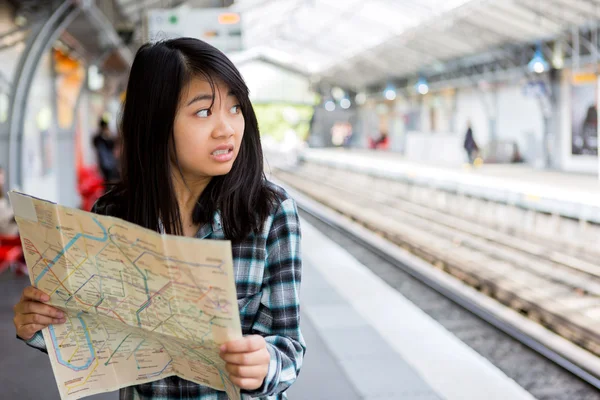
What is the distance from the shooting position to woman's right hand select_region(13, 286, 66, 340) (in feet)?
5.06

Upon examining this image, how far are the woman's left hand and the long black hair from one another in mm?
283

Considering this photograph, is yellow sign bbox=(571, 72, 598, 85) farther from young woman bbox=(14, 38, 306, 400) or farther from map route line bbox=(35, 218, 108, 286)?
map route line bbox=(35, 218, 108, 286)

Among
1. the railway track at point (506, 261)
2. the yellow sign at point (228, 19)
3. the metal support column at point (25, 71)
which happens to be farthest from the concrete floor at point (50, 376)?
Answer: the yellow sign at point (228, 19)

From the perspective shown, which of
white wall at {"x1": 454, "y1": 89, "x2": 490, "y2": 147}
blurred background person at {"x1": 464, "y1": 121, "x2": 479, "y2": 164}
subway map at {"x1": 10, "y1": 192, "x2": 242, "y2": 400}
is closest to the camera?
subway map at {"x1": 10, "y1": 192, "x2": 242, "y2": 400}

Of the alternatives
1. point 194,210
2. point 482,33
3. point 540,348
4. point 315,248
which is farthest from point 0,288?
point 482,33

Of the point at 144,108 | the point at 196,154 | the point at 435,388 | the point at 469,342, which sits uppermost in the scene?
the point at 144,108

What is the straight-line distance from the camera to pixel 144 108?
1543 millimetres

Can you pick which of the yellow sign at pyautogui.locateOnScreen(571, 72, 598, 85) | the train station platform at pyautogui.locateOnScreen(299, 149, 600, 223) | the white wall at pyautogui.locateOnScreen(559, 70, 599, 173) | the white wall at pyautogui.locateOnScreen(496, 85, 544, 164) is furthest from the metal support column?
the white wall at pyautogui.locateOnScreen(496, 85, 544, 164)

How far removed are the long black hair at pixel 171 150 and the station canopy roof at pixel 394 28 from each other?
406 inches

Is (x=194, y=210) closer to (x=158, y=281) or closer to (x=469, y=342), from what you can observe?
(x=158, y=281)

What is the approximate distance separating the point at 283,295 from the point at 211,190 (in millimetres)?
292

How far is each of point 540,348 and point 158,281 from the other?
6.49m

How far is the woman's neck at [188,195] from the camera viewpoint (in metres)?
1.62

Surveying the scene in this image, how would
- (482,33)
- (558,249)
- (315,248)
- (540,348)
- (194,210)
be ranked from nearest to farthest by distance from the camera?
(194,210) → (540,348) → (315,248) → (558,249) → (482,33)
